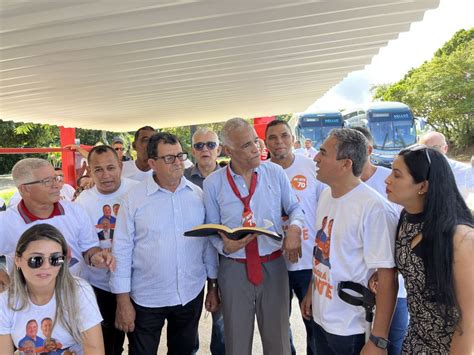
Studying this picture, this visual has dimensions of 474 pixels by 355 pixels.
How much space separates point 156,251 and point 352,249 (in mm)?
1236

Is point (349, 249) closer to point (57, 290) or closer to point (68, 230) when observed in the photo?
point (57, 290)

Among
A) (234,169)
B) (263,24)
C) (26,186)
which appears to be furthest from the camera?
(263,24)

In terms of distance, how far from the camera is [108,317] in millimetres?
2842

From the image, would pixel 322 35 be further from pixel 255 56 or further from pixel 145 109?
pixel 145 109

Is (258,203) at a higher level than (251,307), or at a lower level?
higher

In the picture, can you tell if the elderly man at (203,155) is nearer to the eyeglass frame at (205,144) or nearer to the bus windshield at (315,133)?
the eyeglass frame at (205,144)

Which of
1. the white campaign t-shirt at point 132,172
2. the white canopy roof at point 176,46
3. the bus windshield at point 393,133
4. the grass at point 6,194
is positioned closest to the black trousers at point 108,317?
the white campaign t-shirt at point 132,172

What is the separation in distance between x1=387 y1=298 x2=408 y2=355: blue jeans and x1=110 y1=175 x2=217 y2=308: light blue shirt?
1300 millimetres

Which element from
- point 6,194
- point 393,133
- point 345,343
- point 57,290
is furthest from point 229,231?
point 393,133

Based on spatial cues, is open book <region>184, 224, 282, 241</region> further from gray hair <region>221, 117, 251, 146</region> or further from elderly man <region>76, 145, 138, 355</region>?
elderly man <region>76, 145, 138, 355</region>

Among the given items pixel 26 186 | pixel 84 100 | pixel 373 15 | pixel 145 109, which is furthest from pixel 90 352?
pixel 145 109

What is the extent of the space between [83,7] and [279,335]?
253 centimetres

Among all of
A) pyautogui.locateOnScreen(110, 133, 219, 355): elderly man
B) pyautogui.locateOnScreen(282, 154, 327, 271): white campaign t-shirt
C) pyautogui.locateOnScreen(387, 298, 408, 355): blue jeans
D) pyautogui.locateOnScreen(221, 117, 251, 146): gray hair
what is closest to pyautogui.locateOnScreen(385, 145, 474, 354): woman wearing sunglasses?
pyautogui.locateOnScreen(387, 298, 408, 355): blue jeans

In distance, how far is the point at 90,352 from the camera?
205cm
